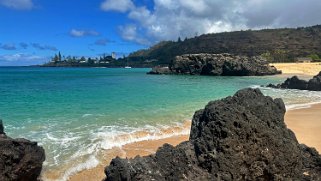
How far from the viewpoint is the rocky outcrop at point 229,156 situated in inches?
263

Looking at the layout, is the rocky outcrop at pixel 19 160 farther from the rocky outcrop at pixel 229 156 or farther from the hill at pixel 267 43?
the hill at pixel 267 43

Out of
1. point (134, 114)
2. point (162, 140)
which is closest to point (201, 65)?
point (134, 114)

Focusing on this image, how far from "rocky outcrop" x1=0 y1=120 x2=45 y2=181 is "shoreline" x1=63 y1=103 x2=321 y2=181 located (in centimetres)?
118

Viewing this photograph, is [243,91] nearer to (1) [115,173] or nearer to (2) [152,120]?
(1) [115,173]

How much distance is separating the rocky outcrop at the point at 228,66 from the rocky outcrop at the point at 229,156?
74708 mm

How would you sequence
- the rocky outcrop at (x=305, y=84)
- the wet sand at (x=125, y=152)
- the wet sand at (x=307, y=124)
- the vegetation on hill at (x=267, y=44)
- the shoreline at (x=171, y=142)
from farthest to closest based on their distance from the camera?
the vegetation on hill at (x=267, y=44) < the rocky outcrop at (x=305, y=84) < the wet sand at (x=307, y=124) < the shoreline at (x=171, y=142) < the wet sand at (x=125, y=152)

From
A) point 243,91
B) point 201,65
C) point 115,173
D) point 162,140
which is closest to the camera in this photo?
point 115,173

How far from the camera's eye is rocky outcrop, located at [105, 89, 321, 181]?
667cm

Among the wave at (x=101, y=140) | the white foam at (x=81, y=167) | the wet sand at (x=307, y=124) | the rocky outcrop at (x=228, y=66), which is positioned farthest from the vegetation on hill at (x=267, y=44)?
the white foam at (x=81, y=167)

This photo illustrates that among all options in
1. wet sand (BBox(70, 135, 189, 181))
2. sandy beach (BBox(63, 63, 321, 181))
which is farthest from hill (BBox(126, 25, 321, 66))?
wet sand (BBox(70, 135, 189, 181))

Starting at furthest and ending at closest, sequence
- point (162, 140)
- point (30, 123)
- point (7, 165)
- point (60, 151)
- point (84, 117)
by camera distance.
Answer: point (84, 117) < point (30, 123) < point (162, 140) < point (60, 151) < point (7, 165)

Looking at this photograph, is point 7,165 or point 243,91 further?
point 243,91

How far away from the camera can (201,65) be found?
295 ft

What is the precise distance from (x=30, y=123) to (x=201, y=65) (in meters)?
74.5
